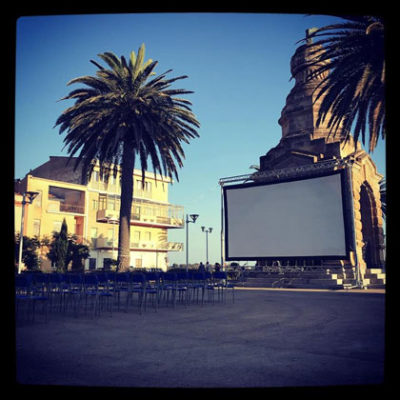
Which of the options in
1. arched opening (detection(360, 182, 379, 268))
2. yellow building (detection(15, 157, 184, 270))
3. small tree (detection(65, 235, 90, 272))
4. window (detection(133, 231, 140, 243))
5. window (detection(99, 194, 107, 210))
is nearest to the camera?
arched opening (detection(360, 182, 379, 268))

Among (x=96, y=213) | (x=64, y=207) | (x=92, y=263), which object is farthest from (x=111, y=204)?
(x=92, y=263)

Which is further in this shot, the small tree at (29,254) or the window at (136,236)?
the window at (136,236)

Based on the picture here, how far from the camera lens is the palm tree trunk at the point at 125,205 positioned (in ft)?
64.7

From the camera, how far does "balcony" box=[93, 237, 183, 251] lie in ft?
129

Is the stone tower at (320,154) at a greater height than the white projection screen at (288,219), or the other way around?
the stone tower at (320,154)

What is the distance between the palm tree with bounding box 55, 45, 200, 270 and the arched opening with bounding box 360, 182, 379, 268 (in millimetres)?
13280

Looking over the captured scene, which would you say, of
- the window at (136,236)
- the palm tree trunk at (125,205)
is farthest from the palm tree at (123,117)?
the window at (136,236)

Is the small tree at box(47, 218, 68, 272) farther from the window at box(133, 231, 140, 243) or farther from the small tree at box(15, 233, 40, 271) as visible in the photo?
the window at box(133, 231, 140, 243)

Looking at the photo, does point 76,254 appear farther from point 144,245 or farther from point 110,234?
point 144,245

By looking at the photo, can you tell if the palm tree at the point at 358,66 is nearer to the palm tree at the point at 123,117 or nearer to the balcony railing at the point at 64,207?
the palm tree at the point at 123,117

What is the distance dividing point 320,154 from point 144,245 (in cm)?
2263

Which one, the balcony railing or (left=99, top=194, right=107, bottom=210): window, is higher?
(left=99, top=194, right=107, bottom=210): window

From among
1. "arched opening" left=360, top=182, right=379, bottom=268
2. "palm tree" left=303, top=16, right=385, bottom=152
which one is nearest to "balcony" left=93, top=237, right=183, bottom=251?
"arched opening" left=360, top=182, right=379, bottom=268

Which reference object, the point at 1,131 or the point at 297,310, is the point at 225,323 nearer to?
the point at 297,310
